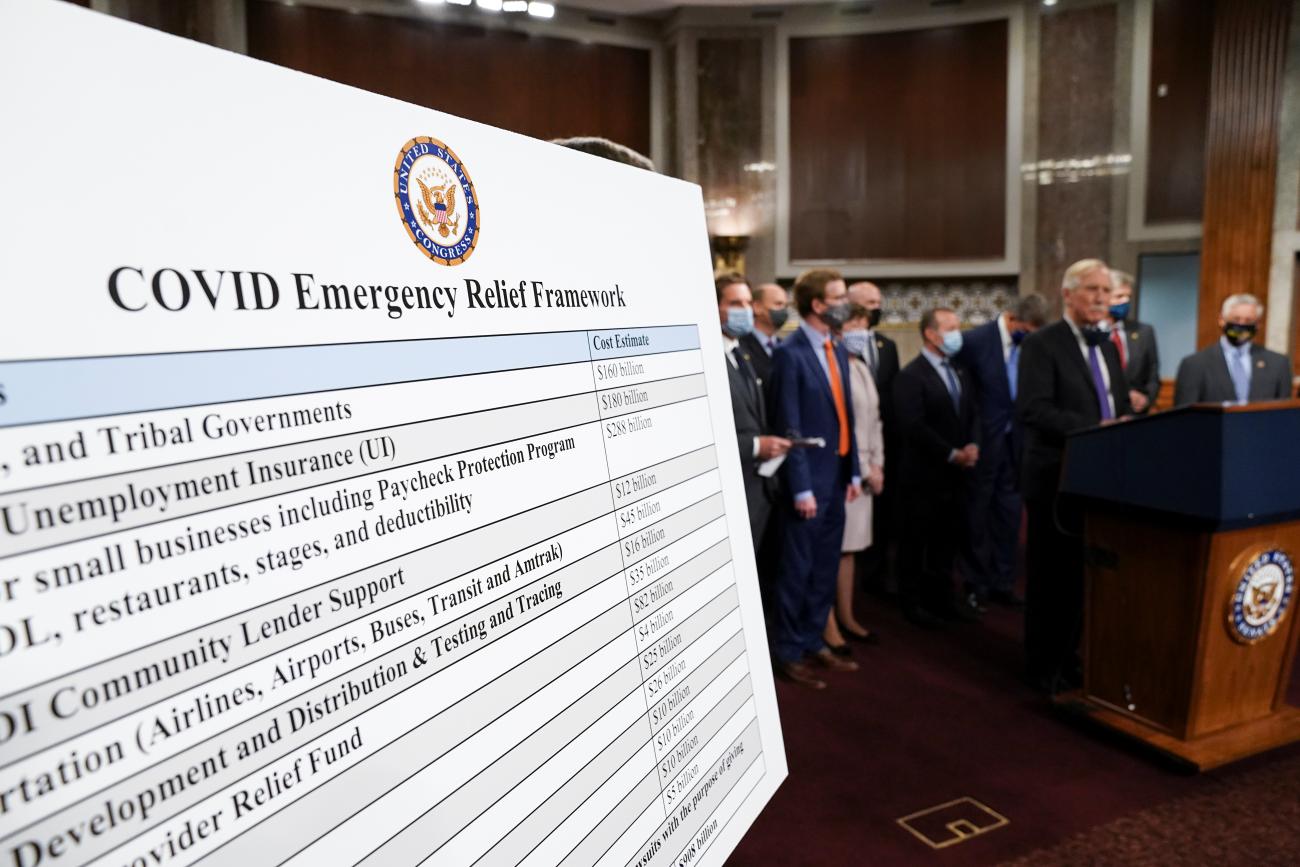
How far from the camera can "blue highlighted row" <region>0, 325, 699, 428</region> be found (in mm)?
399

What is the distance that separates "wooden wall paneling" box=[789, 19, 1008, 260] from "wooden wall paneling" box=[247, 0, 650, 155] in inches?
79.9

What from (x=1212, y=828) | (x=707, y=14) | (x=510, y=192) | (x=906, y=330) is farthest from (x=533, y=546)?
(x=707, y=14)

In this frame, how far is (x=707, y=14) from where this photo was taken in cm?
951

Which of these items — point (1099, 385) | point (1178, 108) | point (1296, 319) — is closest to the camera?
point (1099, 385)

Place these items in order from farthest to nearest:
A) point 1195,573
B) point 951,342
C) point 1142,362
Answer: point 1142,362 → point 951,342 → point 1195,573

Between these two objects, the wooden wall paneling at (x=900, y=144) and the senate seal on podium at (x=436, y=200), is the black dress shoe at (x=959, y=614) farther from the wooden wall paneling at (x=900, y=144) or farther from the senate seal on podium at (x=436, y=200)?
the wooden wall paneling at (x=900, y=144)

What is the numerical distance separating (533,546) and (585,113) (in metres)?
9.81

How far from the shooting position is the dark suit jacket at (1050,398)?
293cm

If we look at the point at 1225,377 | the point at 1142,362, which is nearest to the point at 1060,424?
the point at 1225,377

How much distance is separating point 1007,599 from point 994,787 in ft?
6.19

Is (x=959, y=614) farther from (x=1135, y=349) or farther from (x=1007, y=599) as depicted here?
(x=1135, y=349)

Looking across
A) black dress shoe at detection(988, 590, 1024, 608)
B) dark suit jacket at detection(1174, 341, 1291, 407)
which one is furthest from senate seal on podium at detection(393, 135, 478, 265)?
dark suit jacket at detection(1174, 341, 1291, 407)

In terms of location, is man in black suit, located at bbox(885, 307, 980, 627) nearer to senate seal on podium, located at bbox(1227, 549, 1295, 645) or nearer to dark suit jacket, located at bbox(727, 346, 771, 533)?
dark suit jacket, located at bbox(727, 346, 771, 533)

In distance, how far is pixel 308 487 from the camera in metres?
0.51
